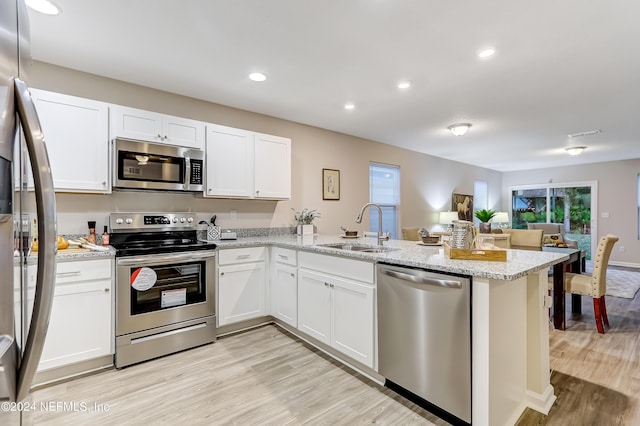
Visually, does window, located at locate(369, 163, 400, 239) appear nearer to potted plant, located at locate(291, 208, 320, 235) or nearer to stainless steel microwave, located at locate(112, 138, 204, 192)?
potted plant, located at locate(291, 208, 320, 235)

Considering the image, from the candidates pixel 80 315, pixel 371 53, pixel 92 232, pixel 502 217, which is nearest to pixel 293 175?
pixel 371 53

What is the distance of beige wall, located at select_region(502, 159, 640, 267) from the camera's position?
6.98m

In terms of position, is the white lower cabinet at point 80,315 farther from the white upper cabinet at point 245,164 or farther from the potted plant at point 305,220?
the potted plant at point 305,220

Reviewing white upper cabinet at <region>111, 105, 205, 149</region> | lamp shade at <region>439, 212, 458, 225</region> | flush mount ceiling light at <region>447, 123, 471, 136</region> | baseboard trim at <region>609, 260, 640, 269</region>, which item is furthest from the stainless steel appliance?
baseboard trim at <region>609, 260, 640, 269</region>

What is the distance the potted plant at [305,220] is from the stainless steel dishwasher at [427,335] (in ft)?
6.77

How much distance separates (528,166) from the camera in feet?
26.7

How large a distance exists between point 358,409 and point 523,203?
29.8ft

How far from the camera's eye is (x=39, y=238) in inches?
29.9

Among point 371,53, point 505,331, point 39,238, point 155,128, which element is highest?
point 371,53

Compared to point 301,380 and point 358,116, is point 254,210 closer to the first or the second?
point 358,116

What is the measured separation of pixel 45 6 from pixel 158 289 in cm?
205

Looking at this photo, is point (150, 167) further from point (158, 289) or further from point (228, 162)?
point (158, 289)

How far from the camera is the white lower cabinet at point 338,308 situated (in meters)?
2.18

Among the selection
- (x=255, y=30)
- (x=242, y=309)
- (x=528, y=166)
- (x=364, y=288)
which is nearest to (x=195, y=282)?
(x=242, y=309)
